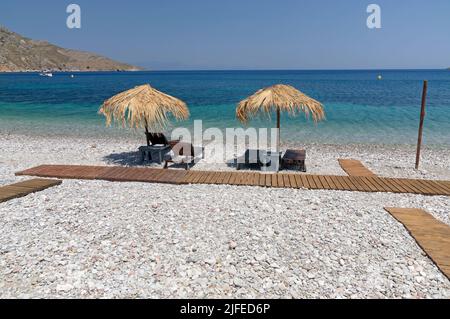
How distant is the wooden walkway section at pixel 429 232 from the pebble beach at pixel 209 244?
11 cm

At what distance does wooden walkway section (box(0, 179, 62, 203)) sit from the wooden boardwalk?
0.57 meters

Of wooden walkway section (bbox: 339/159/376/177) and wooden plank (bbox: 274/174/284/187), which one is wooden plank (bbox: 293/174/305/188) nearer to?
wooden plank (bbox: 274/174/284/187)

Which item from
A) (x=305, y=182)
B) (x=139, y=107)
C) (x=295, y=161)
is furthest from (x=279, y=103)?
(x=139, y=107)

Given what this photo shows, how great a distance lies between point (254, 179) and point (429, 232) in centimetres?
375

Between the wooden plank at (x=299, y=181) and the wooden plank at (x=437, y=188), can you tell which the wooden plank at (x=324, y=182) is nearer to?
the wooden plank at (x=299, y=181)

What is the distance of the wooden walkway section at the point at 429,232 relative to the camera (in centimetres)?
423

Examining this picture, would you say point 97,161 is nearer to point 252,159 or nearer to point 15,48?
point 252,159

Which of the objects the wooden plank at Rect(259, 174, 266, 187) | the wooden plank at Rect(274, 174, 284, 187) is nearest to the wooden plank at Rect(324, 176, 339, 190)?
the wooden plank at Rect(274, 174, 284, 187)

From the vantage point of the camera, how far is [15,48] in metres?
137

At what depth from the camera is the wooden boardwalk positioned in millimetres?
7102

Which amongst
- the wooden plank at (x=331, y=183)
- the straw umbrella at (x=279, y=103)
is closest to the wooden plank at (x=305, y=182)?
the wooden plank at (x=331, y=183)

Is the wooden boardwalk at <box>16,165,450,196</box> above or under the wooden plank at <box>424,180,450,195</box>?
above

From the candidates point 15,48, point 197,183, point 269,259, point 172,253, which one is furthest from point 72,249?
point 15,48

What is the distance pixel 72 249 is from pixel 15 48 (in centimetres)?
16628
